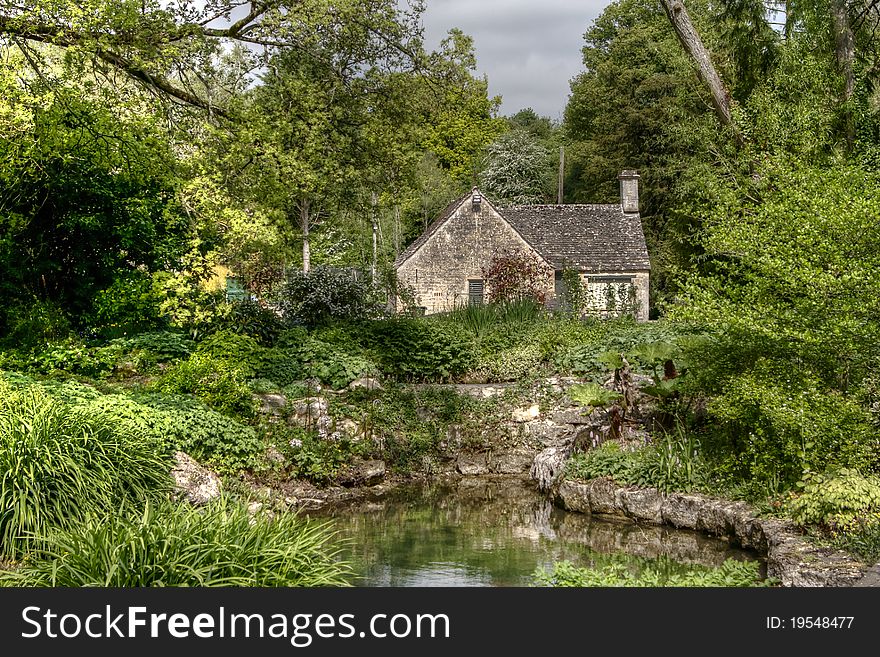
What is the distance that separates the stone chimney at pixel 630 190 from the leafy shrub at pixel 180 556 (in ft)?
96.9

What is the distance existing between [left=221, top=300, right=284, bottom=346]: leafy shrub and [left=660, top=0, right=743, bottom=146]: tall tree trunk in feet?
28.1

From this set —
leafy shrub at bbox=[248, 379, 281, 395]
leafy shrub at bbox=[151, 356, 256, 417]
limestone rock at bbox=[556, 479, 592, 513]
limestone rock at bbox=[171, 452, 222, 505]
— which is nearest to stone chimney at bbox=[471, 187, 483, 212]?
leafy shrub at bbox=[248, 379, 281, 395]

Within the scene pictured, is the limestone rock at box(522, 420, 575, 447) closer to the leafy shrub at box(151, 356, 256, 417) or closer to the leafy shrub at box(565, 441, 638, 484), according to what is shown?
the leafy shrub at box(565, 441, 638, 484)

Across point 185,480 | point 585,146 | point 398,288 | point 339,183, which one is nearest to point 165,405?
point 185,480

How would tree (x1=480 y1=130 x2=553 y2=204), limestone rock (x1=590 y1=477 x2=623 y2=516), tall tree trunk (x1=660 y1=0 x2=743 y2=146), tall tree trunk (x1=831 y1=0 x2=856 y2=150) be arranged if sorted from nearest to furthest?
limestone rock (x1=590 y1=477 x2=623 y2=516) → tall tree trunk (x1=660 y1=0 x2=743 y2=146) → tall tree trunk (x1=831 y1=0 x2=856 y2=150) → tree (x1=480 y1=130 x2=553 y2=204)

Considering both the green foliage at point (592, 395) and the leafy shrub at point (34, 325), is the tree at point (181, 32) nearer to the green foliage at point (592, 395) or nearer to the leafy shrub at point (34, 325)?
the leafy shrub at point (34, 325)

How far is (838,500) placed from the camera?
793cm

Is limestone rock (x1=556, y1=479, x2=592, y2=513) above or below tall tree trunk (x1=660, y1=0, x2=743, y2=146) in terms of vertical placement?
below

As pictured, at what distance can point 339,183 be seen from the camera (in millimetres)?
16984

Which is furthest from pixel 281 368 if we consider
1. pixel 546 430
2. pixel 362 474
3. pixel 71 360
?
pixel 546 430

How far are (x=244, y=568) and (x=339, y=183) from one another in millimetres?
11983

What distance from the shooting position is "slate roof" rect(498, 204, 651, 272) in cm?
3209

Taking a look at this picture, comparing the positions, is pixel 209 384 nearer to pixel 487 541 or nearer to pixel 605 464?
pixel 487 541
